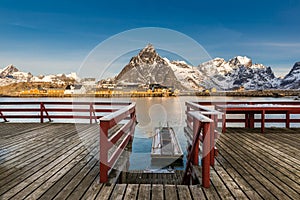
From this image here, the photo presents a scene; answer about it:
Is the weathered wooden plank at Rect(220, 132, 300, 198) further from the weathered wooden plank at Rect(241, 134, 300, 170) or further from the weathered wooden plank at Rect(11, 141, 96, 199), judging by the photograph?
the weathered wooden plank at Rect(11, 141, 96, 199)

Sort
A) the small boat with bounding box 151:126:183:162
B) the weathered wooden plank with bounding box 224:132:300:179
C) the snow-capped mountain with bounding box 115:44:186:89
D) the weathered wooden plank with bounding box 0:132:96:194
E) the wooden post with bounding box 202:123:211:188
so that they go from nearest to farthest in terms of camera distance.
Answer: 1. the wooden post with bounding box 202:123:211:188
2. the weathered wooden plank with bounding box 0:132:96:194
3. the weathered wooden plank with bounding box 224:132:300:179
4. the snow-capped mountain with bounding box 115:44:186:89
5. the small boat with bounding box 151:126:183:162

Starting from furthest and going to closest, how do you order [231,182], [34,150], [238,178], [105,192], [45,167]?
[34,150] → [45,167] → [238,178] → [231,182] → [105,192]

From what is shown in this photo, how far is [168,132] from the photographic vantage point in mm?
9125

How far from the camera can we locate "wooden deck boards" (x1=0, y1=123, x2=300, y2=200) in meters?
2.78

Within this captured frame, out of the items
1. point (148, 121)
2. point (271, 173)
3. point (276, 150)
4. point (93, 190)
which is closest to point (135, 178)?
point (148, 121)

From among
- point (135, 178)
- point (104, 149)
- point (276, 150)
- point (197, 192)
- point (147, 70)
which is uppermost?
point (147, 70)

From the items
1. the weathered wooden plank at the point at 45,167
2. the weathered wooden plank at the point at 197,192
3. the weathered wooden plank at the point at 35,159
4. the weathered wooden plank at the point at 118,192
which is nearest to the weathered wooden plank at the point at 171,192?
the weathered wooden plank at the point at 197,192

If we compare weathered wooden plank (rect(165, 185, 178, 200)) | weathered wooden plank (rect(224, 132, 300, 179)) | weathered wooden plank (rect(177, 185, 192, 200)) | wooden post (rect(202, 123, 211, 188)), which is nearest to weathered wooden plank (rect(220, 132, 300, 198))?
weathered wooden plank (rect(224, 132, 300, 179))

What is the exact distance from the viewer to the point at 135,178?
5.12 metres

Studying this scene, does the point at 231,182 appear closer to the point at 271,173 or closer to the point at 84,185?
the point at 271,173

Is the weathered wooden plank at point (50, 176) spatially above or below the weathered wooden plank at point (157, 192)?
above

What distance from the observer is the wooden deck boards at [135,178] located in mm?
2775

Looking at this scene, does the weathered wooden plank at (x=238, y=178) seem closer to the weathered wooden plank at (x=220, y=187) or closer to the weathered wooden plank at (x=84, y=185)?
the weathered wooden plank at (x=220, y=187)

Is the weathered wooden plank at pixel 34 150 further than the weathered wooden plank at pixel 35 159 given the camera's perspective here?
Yes
